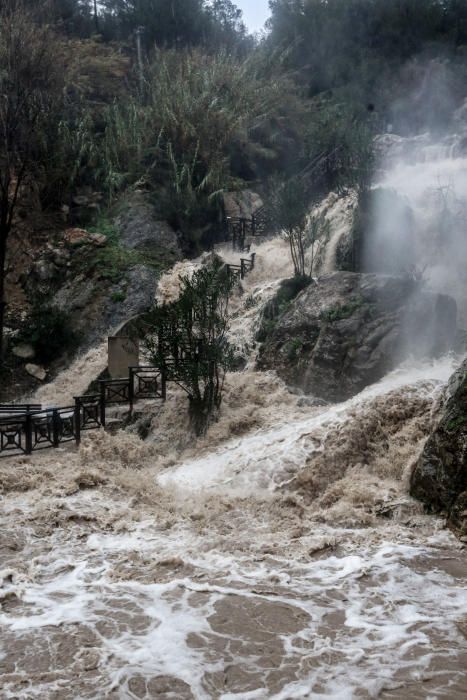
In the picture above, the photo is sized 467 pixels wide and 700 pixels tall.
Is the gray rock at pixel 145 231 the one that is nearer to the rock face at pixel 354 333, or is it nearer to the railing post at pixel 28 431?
the rock face at pixel 354 333

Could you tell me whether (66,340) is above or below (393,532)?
above

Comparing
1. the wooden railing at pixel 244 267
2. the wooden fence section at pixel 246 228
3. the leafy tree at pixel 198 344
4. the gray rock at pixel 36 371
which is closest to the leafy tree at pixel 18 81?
the gray rock at pixel 36 371

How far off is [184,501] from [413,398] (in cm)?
419

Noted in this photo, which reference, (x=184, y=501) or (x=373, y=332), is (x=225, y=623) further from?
(x=373, y=332)

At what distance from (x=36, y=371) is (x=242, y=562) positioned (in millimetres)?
11851

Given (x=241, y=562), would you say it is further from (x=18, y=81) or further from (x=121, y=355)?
(x=18, y=81)

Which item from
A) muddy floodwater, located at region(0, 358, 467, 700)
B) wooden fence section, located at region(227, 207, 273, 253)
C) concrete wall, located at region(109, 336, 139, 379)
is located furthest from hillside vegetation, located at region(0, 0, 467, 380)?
muddy floodwater, located at region(0, 358, 467, 700)

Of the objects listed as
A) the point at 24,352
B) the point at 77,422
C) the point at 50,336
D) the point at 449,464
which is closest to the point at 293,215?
the point at 50,336

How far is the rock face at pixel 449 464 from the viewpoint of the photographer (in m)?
8.27

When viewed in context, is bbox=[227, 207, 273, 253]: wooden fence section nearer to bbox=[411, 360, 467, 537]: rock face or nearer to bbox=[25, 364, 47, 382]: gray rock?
bbox=[25, 364, 47, 382]: gray rock

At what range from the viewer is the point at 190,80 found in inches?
1073

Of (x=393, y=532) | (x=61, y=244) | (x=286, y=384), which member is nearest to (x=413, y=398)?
(x=393, y=532)

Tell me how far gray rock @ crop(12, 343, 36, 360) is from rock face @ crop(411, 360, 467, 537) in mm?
12526

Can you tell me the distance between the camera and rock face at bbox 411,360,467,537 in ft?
27.1
